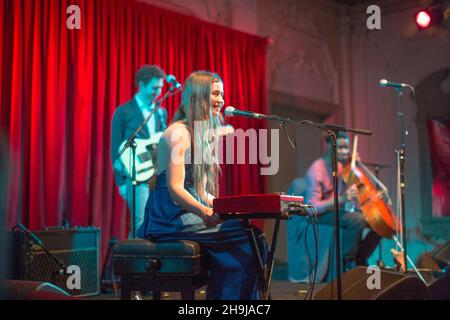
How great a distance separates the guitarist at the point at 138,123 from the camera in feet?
14.1

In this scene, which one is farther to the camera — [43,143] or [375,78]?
[375,78]

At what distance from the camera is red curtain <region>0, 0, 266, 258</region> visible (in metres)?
4.37

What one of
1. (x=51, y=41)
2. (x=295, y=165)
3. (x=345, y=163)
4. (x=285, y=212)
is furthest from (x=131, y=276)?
(x=295, y=165)

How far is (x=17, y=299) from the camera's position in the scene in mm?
1629

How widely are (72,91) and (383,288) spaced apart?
3.44 m

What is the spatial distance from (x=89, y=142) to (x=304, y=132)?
3.80 m

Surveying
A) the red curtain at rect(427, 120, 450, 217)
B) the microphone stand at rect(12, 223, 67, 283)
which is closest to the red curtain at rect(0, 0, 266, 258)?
the microphone stand at rect(12, 223, 67, 283)

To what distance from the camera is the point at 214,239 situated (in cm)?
265

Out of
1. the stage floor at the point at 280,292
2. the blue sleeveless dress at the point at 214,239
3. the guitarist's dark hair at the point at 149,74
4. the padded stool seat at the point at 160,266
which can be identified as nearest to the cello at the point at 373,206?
the stage floor at the point at 280,292

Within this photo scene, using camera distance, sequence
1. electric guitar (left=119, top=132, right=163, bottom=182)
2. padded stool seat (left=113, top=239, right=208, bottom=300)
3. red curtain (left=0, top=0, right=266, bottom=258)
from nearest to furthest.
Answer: padded stool seat (left=113, top=239, right=208, bottom=300), electric guitar (left=119, top=132, right=163, bottom=182), red curtain (left=0, top=0, right=266, bottom=258)

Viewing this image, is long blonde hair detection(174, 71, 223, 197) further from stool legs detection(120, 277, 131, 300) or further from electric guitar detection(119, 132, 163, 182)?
electric guitar detection(119, 132, 163, 182)

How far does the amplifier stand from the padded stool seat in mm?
1378

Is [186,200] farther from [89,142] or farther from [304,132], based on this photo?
[304,132]

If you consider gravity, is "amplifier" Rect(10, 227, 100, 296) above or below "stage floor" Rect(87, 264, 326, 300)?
above
